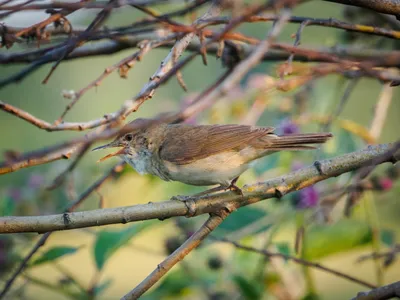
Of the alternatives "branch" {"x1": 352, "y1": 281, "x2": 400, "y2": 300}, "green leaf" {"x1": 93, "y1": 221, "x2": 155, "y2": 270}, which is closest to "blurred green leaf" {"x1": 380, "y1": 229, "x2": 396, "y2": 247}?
"green leaf" {"x1": 93, "y1": 221, "x2": 155, "y2": 270}

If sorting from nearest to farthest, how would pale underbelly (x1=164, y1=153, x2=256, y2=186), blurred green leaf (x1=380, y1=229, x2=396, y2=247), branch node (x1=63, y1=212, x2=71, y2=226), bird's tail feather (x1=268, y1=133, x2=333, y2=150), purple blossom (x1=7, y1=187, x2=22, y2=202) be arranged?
branch node (x1=63, y1=212, x2=71, y2=226), bird's tail feather (x1=268, y1=133, x2=333, y2=150), pale underbelly (x1=164, y1=153, x2=256, y2=186), blurred green leaf (x1=380, y1=229, x2=396, y2=247), purple blossom (x1=7, y1=187, x2=22, y2=202)

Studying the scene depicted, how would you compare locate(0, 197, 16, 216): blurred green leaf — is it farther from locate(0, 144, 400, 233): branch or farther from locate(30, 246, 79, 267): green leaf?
locate(0, 144, 400, 233): branch

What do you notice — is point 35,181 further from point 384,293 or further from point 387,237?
Result: point 384,293

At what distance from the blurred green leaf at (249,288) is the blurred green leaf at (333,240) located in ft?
1.49

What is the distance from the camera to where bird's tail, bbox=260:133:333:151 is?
2.72 meters

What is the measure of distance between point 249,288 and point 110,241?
79 centimetres

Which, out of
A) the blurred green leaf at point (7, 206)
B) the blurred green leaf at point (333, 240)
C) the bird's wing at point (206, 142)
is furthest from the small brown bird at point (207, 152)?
the blurred green leaf at point (333, 240)

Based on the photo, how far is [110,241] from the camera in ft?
10.6

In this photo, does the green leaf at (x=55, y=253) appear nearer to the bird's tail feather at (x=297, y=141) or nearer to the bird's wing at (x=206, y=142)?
the bird's wing at (x=206, y=142)

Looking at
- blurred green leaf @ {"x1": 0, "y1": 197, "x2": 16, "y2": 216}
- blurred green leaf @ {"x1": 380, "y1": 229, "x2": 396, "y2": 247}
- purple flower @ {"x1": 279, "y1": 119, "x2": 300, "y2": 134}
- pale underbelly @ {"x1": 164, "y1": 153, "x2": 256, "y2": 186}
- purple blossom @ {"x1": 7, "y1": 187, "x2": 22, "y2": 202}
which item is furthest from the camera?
purple blossom @ {"x1": 7, "y1": 187, "x2": 22, "y2": 202}

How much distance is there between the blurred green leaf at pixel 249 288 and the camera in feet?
10.8

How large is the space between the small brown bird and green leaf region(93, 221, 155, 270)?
303mm

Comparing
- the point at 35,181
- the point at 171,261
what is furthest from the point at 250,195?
the point at 35,181

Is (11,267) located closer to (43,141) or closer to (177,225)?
(177,225)
